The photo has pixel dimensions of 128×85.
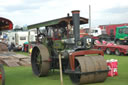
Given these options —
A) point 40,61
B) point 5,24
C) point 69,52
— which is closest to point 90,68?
point 69,52

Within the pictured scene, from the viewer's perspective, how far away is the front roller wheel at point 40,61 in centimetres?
787

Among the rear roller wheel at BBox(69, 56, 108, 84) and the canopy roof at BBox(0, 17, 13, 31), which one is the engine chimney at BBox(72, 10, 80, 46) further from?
the canopy roof at BBox(0, 17, 13, 31)

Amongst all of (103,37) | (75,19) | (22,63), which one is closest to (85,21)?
(75,19)

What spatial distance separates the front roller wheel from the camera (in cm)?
787

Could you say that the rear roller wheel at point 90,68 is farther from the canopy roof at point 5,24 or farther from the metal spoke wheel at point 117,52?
the metal spoke wheel at point 117,52

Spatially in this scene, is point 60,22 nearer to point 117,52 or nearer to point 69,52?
point 69,52

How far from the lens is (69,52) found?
269 inches

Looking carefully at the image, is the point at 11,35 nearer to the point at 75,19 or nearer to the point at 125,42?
the point at 125,42

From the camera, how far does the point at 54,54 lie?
26.7 feet

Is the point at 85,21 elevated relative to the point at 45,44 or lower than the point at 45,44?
elevated

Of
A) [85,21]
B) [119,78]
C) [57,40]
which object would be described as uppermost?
[85,21]

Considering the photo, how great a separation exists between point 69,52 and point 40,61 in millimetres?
1795

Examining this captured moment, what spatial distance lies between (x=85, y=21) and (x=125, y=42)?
14.5 m

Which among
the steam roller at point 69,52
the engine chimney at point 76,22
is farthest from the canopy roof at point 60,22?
the engine chimney at point 76,22
